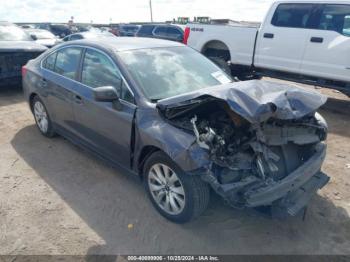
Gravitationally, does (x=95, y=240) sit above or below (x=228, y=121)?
below

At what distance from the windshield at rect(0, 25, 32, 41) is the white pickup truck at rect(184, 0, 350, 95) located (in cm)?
529

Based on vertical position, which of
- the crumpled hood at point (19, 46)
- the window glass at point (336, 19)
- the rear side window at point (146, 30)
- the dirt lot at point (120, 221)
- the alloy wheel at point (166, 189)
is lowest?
the dirt lot at point (120, 221)

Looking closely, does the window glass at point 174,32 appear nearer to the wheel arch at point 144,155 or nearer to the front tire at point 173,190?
the wheel arch at point 144,155

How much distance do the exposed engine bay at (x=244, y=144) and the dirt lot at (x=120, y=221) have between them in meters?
0.42

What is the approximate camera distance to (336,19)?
21.2 ft

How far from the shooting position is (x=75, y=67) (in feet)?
13.7

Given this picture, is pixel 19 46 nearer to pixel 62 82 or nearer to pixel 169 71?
pixel 62 82

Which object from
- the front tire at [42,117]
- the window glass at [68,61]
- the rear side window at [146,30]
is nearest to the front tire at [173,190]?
the window glass at [68,61]

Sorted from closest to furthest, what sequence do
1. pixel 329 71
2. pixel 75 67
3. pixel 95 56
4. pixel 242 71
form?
pixel 95 56 → pixel 75 67 → pixel 329 71 → pixel 242 71

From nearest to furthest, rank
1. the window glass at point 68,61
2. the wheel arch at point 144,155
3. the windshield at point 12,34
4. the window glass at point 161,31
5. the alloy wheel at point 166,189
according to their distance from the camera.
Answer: the alloy wheel at point 166,189 → the wheel arch at point 144,155 → the window glass at point 68,61 → the windshield at point 12,34 → the window glass at point 161,31

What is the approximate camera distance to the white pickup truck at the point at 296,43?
252 inches

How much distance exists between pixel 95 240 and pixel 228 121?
1746mm

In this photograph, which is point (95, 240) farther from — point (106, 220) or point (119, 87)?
point (119, 87)

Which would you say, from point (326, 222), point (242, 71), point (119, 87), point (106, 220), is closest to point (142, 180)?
point (106, 220)
